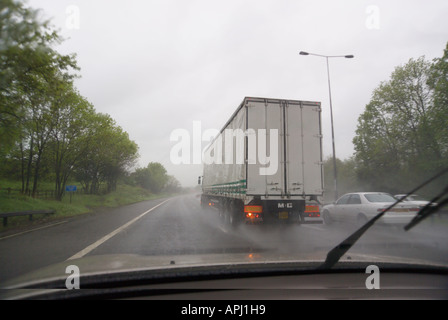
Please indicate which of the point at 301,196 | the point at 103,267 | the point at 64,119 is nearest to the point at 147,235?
the point at 301,196

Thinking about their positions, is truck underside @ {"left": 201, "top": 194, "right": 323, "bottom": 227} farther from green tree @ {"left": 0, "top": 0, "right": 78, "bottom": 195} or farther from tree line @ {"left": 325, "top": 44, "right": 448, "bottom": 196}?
tree line @ {"left": 325, "top": 44, "right": 448, "bottom": 196}

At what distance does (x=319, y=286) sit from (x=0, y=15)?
10.8 meters

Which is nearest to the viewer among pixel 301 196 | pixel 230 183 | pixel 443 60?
pixel 301 196

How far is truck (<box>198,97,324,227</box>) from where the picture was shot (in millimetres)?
8852

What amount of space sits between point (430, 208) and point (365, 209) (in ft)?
30.9

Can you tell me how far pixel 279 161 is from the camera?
8992 mm

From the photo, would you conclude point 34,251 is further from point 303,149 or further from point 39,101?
point 39,101

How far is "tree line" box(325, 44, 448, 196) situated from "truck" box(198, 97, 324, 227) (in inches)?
620

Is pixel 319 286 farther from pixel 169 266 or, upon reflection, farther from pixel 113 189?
pixel 113 189

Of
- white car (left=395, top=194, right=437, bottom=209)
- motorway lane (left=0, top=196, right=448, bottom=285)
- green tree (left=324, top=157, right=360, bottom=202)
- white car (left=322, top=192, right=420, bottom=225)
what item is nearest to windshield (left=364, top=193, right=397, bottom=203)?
white car (left=322, top=192, right=420, bottom=225)

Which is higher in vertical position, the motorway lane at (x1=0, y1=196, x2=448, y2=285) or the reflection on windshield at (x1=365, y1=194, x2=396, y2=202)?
the reflection on windshield at (x1=365, y1=194, x2=396, y2=202)

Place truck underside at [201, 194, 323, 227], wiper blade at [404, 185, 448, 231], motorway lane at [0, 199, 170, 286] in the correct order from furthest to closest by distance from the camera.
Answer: truck underside at [201, 194, 323, 227], motorway lane at [0, 199, 170, 286], wiper blade at [404, 185, 448, 231]

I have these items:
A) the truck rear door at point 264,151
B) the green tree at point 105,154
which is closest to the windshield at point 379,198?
the truck rear door at point 264,151

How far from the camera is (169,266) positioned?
7.59 feet
